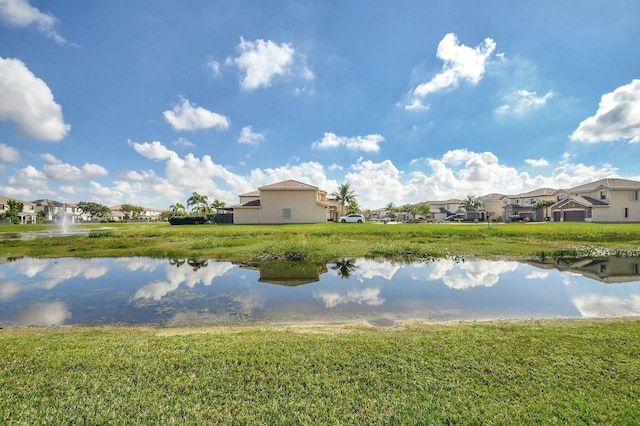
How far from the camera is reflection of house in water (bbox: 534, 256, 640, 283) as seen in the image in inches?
472

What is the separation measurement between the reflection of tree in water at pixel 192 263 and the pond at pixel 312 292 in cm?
12

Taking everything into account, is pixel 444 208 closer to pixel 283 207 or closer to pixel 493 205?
A: pixel 493 205

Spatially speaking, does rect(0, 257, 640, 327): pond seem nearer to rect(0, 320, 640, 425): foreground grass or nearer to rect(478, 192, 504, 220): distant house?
rect(0, 320, 640, 425): foreground grass

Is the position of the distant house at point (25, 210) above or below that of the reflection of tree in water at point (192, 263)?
above

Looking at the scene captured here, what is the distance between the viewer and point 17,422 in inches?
124

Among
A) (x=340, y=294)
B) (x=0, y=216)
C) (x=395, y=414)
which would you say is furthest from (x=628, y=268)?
(x=0, y=216)

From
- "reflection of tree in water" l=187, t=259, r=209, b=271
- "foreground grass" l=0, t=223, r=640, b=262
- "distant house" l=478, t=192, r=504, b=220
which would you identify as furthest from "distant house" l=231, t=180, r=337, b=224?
"distant house" l=478, t=192, r=504, b=220

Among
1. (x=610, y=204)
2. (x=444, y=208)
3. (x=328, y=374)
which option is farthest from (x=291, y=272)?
(x=444, y=208)

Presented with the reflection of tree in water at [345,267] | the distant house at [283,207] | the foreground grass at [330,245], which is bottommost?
the reflection of tree in water at [345,267]

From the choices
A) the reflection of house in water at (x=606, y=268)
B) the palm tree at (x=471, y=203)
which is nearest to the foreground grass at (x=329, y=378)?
the reflection of house in water at (x=606, y=268)

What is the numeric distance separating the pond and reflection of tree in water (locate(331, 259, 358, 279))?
5 centimetres

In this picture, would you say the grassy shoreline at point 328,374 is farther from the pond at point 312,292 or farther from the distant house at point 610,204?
the distant house at point 610,204

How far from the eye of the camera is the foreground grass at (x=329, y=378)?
323 centimetres

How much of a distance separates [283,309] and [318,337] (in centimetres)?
299
